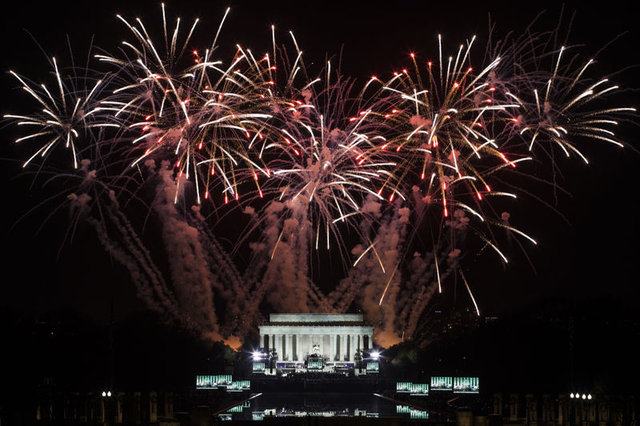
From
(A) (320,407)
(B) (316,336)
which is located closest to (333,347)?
(B) (316,336)

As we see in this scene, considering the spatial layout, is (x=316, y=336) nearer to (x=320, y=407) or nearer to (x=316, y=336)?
(x=316, y=336)

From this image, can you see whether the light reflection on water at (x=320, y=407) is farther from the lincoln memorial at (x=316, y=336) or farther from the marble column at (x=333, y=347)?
the marble column at (x=333, y=347)

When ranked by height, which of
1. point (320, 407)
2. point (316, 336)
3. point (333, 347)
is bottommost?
point (320, 407)

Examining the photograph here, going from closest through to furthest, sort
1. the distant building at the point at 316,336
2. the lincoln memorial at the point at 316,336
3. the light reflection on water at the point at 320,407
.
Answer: the light reflection on water at the point at 320,407 → the distant building at the point at 316,336 → the lincoln memorial at the point at 316,336

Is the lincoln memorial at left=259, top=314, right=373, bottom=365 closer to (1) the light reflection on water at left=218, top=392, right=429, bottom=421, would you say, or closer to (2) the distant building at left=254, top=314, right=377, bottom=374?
(2) the distant building at left=254, top=314, right=377, bottom=374

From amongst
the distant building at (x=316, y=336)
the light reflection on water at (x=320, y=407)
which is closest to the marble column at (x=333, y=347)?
the distant building at (x=316, y=336)

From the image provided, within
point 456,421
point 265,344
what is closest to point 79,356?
point 456,421

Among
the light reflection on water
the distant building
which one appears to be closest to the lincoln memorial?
the distant building

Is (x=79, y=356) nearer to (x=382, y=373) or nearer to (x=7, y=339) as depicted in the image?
(x=7, y=339)
